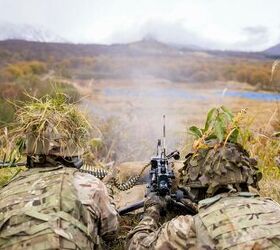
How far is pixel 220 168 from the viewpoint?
3771mm

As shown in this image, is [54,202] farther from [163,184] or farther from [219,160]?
[219,160]

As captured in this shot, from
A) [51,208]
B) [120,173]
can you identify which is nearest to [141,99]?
[120,173]

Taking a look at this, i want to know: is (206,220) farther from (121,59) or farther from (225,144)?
(121,59)

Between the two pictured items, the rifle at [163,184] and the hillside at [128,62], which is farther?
the hillside at [128,62]

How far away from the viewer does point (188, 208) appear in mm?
4332

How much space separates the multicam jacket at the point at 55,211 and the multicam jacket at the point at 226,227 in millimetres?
426

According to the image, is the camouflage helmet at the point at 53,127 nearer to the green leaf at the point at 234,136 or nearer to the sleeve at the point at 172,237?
the sleeve at the point at 172,237

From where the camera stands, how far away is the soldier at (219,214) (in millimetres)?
3455

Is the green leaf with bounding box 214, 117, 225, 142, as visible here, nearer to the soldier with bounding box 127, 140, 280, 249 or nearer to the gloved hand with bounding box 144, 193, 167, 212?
the soldier with bounding box 127, 140, 280, 249

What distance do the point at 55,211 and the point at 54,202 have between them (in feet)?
0.24

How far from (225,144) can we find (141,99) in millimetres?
13931

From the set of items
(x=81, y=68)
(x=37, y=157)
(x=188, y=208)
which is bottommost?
(x=81, y=68)

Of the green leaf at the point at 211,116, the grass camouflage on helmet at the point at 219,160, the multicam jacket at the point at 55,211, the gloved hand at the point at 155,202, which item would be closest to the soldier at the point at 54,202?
the multicam jacket at the point at 55,211

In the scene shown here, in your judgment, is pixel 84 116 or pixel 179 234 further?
pixel 84 116
